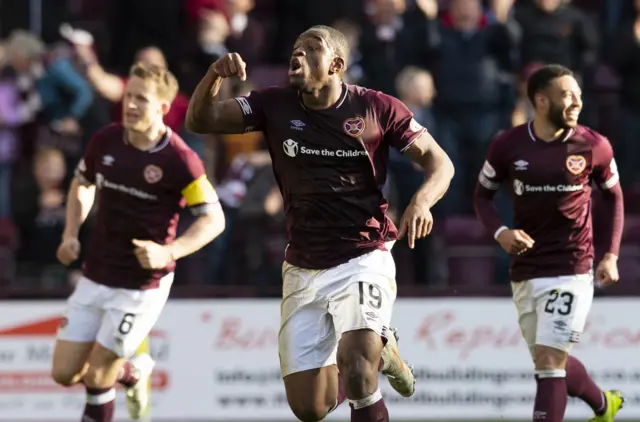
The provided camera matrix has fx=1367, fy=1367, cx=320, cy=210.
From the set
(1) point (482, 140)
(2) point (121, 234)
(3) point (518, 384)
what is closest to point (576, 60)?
(1) point (482, 140)

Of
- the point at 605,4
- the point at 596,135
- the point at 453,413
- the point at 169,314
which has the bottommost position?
the point at 453,413

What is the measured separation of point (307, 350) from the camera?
24.7ft

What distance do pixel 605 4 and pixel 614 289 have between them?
4.24 metres

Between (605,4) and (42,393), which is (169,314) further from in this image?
(605,4)

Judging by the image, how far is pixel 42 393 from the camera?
11.2 metres

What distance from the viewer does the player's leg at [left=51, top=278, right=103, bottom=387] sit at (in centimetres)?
895

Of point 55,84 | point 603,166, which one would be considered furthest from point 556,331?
point 55,84

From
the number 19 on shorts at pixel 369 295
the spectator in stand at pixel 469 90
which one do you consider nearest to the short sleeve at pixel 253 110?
the number 19 on shorts at pixel 369 295

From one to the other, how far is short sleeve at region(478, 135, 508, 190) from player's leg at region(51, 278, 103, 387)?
8.72ft

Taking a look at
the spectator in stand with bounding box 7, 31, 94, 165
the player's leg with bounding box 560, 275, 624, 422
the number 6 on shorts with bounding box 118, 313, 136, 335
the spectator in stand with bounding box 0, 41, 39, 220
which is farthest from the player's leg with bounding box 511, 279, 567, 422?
the spectator in stand with bounding box 0, 41, 39, 220

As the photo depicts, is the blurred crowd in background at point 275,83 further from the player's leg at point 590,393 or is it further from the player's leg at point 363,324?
the player's leg at point 363,324

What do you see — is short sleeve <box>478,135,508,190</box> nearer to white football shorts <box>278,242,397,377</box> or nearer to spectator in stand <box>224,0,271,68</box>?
white football shorts <box>278,242,397,377</box>

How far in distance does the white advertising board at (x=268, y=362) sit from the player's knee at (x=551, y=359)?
281cm

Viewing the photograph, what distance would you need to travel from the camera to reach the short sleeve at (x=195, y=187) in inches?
348
